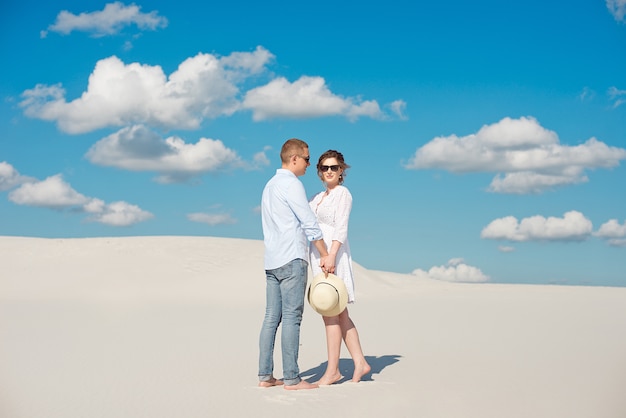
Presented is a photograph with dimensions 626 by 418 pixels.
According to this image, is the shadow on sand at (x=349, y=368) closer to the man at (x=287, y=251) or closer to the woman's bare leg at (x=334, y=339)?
the woman's bare leg at (x=334, y=339)

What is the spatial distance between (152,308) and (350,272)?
7.71 m

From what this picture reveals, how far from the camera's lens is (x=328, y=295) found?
571cm

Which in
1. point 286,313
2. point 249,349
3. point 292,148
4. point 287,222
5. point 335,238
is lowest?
point 249,349

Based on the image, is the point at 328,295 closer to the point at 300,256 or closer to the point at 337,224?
the point at 300,256

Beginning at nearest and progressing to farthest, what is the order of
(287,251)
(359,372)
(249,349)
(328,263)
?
(287,251), (328,263), (359,372), (249,349)

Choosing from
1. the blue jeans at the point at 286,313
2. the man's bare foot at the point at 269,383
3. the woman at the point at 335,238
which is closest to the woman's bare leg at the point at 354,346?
the woman at the point at 335,238

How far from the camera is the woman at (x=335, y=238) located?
5.90 metres

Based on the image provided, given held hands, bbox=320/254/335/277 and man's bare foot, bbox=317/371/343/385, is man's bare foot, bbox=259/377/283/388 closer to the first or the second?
man's bare foot, bbox=317/371/343/385

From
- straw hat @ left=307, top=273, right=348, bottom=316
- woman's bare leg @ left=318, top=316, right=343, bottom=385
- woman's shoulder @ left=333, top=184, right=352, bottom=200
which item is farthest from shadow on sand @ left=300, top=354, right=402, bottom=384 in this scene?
woman's shoulder @ left=333, top=184, right=352, bottom=200

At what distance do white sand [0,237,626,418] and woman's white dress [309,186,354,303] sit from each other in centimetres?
98

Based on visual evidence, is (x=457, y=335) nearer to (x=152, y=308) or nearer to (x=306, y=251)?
(x=306, y=251)

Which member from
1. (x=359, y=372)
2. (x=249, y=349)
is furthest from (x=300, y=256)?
(x=249, y=349)

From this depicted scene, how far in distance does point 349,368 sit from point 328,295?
171 centimetres

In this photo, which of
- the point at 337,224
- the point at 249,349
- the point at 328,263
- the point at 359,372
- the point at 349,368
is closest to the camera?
the point at 328,263
